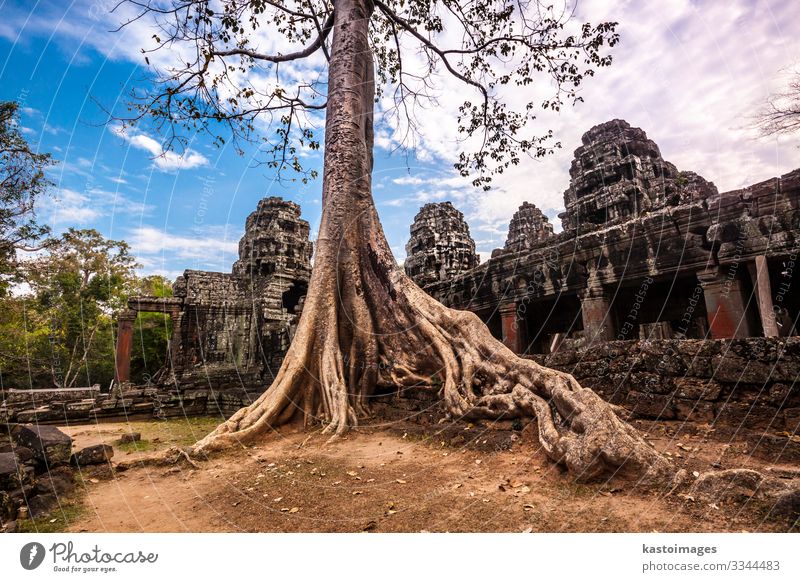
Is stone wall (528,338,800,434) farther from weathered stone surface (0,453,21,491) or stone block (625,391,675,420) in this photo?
weathered stone surface (0,453,21,491)

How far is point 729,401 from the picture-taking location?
3.06 metres

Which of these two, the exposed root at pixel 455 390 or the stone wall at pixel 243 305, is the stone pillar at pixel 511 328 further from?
the stone wall at pixel 243 305

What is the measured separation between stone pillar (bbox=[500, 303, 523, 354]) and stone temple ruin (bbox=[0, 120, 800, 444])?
0.13 feet

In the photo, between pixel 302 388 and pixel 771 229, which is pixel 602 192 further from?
pixel 302 388

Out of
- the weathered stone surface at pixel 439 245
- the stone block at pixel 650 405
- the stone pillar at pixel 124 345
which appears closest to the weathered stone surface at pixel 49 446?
the stone block at pixel 650 405

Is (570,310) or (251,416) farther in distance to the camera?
(570,310)

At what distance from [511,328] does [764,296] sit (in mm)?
5023

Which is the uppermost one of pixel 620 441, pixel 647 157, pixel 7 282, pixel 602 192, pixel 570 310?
pixel 647 157

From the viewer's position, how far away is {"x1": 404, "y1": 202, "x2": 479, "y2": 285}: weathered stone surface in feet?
51.6

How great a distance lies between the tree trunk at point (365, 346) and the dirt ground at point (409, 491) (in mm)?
261

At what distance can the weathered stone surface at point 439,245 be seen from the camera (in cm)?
1573

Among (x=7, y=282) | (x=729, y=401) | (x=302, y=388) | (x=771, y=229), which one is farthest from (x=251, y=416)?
(x=7, y=282)

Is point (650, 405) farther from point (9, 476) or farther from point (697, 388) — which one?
point (9, 476)
